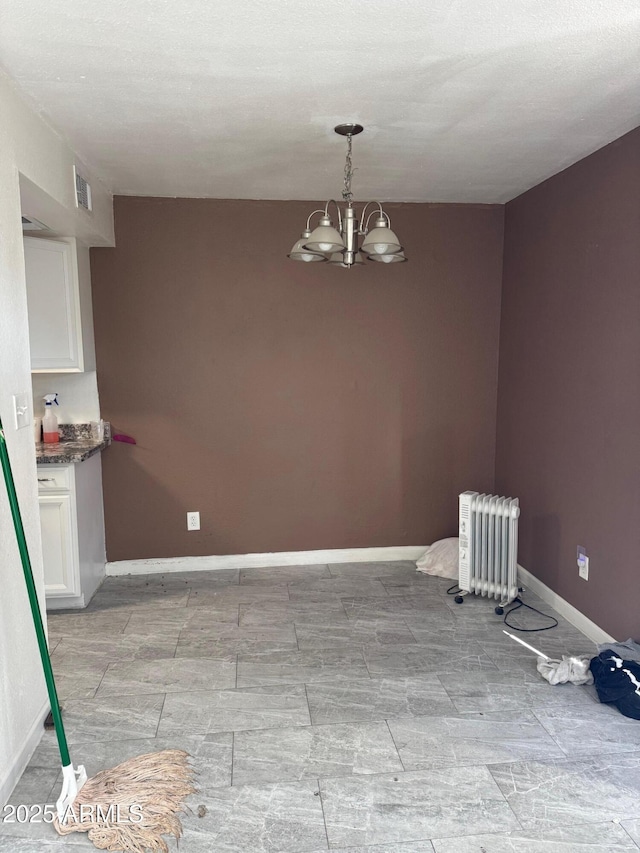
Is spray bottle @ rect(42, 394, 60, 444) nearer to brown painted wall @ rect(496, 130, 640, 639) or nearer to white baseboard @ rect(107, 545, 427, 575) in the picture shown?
white baseboard @ rect(107, 545, 427, 575)

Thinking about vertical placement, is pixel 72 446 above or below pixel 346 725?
above

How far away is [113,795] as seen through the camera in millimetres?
1996

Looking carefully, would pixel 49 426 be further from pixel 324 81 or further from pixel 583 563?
pixel 583 563

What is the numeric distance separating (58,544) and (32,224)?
1685 mm

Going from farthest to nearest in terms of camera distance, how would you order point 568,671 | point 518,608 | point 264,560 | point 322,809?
point 264,560, point 518,608, point 568,671, point 322,809

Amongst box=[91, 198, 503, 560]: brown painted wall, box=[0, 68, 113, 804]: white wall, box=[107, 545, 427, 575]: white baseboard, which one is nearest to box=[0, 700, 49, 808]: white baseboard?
box=[0, 68, 113, 804]: white wall

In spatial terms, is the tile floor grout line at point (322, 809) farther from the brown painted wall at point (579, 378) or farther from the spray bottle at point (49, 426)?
the spray bottle at point (49, 426)

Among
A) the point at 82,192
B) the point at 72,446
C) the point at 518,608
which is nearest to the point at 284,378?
the point at 72,446

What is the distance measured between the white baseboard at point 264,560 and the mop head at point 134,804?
1963 mm

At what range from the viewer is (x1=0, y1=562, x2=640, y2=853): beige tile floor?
189cm

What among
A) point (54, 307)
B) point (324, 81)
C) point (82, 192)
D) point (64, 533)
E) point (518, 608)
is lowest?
point (518, 608)

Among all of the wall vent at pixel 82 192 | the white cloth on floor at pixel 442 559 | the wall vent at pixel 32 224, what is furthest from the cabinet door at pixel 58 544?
the white cloth on floor at pixel 442 559

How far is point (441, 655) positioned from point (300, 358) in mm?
2030

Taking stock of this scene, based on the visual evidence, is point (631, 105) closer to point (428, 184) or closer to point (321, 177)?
point (428, 184)
